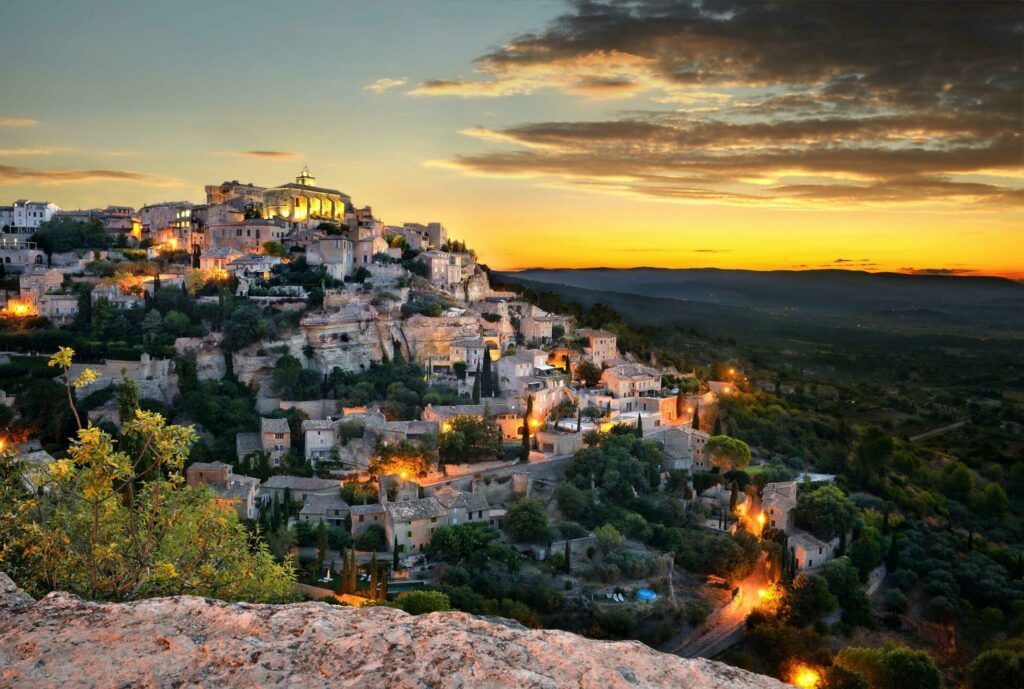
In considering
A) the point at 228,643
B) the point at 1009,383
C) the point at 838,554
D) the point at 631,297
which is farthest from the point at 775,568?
the point at 631,297

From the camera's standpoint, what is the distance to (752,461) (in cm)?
2969

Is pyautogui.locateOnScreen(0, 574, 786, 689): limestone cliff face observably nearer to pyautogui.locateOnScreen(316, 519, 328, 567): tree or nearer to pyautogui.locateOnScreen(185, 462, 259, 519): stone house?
pyautogui.locateOnScreen(316, 519, 328, 567): tree

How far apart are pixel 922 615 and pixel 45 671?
24.0m

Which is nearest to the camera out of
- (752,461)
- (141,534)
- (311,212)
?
(141,534)

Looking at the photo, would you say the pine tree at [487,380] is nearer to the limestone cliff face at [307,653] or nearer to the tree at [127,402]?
the tree at [127,402]

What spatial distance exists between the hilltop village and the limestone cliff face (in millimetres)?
10077

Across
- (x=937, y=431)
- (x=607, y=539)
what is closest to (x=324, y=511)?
(x=607, y=539)

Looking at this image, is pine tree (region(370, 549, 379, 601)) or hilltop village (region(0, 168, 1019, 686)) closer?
pine tree (region(370, 549, 379, 601))

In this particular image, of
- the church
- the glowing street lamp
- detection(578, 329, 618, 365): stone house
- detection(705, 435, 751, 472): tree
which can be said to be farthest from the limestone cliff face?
the church

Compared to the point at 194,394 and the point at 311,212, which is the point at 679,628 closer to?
the point at 194,394

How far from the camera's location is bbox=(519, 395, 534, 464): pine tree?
24.7 m

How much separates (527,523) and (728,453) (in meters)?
8.99

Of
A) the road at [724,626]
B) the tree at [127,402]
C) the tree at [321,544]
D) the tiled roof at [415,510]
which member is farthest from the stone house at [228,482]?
the road at [724,626]

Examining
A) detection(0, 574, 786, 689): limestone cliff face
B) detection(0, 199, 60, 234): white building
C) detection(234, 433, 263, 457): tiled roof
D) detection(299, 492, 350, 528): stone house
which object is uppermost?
detection(0, 199, 60, 234): white building
